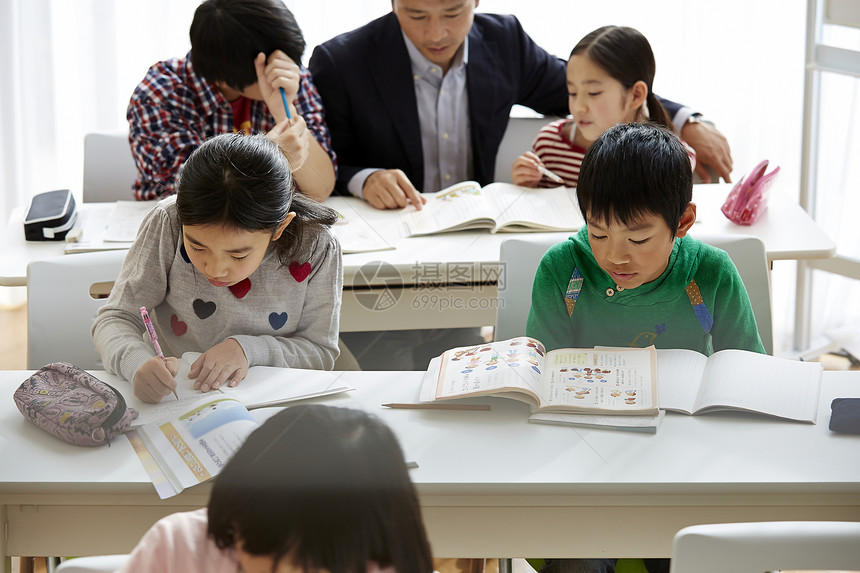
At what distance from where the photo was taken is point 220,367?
0.94m

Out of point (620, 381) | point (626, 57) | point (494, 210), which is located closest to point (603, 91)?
point (626, 57)

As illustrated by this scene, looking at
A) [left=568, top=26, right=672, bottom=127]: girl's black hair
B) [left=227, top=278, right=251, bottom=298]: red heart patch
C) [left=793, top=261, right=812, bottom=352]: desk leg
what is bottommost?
[left=793, top=261, right=812, bottom=352]: desk leg

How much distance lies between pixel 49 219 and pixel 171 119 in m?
0.30

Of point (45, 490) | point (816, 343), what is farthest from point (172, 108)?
point (816, 343)

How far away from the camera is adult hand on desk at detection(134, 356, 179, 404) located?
0.88m

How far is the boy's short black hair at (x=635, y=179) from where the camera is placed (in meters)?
0.97

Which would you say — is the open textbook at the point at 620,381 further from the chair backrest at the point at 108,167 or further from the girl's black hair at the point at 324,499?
the chair backrest at the point at 108,167

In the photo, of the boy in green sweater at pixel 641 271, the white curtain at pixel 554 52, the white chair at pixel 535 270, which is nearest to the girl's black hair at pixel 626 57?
the white curtain at pixel 554 52

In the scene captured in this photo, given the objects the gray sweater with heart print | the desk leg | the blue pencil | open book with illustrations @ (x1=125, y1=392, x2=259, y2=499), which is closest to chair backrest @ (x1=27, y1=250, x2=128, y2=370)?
the gray sweater with heart print

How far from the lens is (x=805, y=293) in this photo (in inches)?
84.6

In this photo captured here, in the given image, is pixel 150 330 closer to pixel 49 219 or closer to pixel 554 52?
pixel 49 219

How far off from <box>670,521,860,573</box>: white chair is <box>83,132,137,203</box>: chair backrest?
1.47 m

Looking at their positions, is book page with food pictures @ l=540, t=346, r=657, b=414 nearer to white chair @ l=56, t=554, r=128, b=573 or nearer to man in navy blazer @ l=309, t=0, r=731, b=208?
white chair @ l=56, t=554, r=128, b=573

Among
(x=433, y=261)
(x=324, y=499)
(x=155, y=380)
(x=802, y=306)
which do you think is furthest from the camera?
(x=802, y=306)
